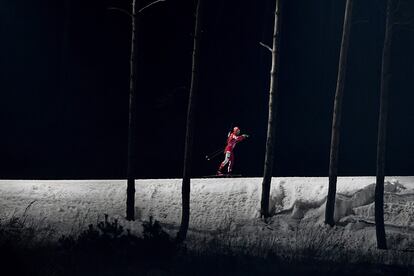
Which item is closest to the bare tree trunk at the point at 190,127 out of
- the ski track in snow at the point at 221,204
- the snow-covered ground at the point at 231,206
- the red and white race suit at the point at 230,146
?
the snow-covered ground at the point at 231,206

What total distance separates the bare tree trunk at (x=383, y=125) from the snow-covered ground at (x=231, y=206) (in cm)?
70

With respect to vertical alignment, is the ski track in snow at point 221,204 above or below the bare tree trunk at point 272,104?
below

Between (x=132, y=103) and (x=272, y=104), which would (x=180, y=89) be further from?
(x=272, y=104)

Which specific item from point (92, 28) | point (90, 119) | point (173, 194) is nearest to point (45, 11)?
point (92, 28)

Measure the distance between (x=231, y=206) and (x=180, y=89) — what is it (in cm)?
431

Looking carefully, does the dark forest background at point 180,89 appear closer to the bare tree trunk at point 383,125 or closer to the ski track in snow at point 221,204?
the ski track in snow at point 221,204

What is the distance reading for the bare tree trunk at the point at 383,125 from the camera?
18.8m

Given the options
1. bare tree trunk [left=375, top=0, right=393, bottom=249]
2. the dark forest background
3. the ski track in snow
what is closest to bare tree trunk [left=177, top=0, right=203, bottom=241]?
the ski track in snow

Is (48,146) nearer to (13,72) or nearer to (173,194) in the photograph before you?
(13,72)

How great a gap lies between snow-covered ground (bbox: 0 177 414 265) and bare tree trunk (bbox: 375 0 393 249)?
70 cm

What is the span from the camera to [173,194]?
22469mm

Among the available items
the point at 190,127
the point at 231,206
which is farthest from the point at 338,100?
the point at 231,206

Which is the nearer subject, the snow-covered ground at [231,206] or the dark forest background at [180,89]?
the snow-covered ground at [231,206]

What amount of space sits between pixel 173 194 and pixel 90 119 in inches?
155
